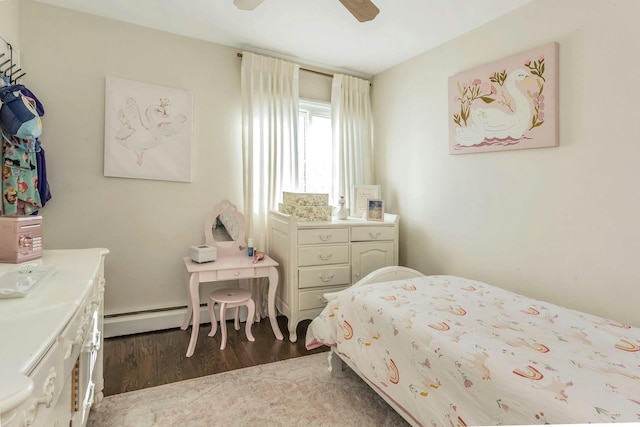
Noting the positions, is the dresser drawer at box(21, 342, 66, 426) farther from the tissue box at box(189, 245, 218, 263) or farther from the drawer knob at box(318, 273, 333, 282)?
the drawer knob at box(318, 273, 333, 282)

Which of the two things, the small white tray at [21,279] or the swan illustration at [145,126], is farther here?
the swan illustration at [145,126]

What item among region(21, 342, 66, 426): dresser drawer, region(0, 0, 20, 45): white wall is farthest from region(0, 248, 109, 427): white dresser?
region(0, 0, 20, 45): white wall

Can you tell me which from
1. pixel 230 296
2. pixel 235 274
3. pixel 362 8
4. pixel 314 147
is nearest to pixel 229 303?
pixel 230 296

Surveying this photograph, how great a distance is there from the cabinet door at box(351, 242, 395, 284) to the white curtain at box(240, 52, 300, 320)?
2.90 ft

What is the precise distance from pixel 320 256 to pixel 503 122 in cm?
167

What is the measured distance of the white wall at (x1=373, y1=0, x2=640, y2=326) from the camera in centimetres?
176

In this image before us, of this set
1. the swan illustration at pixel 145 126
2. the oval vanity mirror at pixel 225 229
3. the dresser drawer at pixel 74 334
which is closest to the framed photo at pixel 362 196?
the oval vanity mirror at pixel 225 229

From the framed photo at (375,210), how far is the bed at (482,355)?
42.1 inches

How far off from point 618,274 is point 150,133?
10.8 feet

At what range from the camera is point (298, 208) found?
9.39ft

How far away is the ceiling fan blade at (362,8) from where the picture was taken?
166cm

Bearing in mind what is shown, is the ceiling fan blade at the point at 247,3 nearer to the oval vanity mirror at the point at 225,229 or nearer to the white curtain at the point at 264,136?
the white curtain at the point at 264,136

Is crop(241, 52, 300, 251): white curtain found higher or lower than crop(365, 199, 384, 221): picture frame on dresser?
higher

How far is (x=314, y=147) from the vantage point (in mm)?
3416
